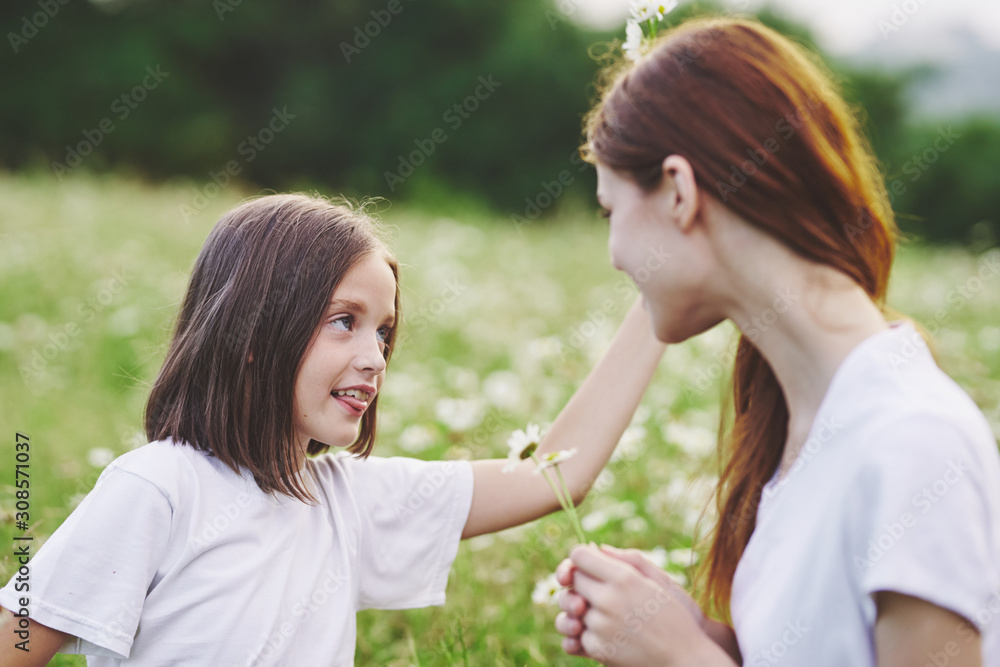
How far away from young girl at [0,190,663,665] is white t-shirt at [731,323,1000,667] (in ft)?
1.75

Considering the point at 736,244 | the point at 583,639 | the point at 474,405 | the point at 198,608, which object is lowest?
the point at 474,405

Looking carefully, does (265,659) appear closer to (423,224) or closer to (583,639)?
(583,639)

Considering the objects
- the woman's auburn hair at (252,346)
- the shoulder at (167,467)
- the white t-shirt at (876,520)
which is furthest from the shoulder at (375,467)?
the white t-shirt at (876,520)

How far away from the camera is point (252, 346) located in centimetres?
133

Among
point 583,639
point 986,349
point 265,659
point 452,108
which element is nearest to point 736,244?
point 583,639

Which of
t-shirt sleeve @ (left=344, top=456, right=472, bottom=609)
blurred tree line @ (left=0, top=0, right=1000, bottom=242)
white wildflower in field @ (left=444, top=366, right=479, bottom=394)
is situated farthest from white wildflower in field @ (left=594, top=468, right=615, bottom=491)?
blurred tree line @ (left=0, top=0, right=1000, bottom=242)

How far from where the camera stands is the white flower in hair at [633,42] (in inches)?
50.9

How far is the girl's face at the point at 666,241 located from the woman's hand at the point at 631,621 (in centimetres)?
37

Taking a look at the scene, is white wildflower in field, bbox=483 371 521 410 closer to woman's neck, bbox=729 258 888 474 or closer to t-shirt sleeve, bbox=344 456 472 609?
t-shirt sleeve, bbox=344 456 472 609

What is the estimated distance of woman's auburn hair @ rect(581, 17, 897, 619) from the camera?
3.62 feet

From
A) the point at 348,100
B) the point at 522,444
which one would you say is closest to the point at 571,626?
the point at 522,444

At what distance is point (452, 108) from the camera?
1845cm

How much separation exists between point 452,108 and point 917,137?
10.2m

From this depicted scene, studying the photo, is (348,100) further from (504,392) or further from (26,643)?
(26,643)
